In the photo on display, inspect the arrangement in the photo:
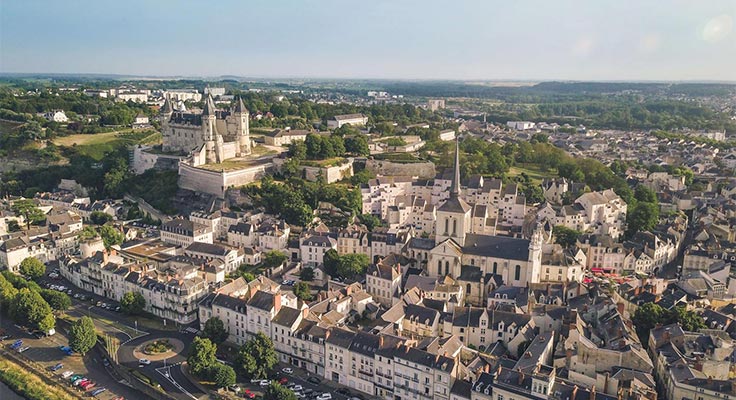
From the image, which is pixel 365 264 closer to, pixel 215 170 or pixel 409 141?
pixel 215 170

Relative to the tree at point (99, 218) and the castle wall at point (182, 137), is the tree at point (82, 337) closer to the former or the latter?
the tree at point (99, 218)

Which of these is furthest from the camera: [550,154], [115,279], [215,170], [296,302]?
[550,154]

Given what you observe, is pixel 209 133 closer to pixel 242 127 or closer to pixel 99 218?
pixel 242 127

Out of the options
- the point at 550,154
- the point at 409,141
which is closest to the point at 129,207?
the point at 409,141

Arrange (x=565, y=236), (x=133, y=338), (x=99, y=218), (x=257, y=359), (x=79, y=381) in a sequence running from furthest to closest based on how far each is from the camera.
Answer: (x=99, y=218) < (x=565, y=236) < (x=133, y=338) < (x=257, y=359) < (x=79, y=381)

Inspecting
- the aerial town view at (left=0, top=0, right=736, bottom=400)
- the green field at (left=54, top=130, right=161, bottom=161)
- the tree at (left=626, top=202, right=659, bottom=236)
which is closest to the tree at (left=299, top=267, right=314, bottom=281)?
the aerial town view at (left=0, top=0, right=736, bottom=400)

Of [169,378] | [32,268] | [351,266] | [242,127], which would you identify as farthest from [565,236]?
[32,268]
